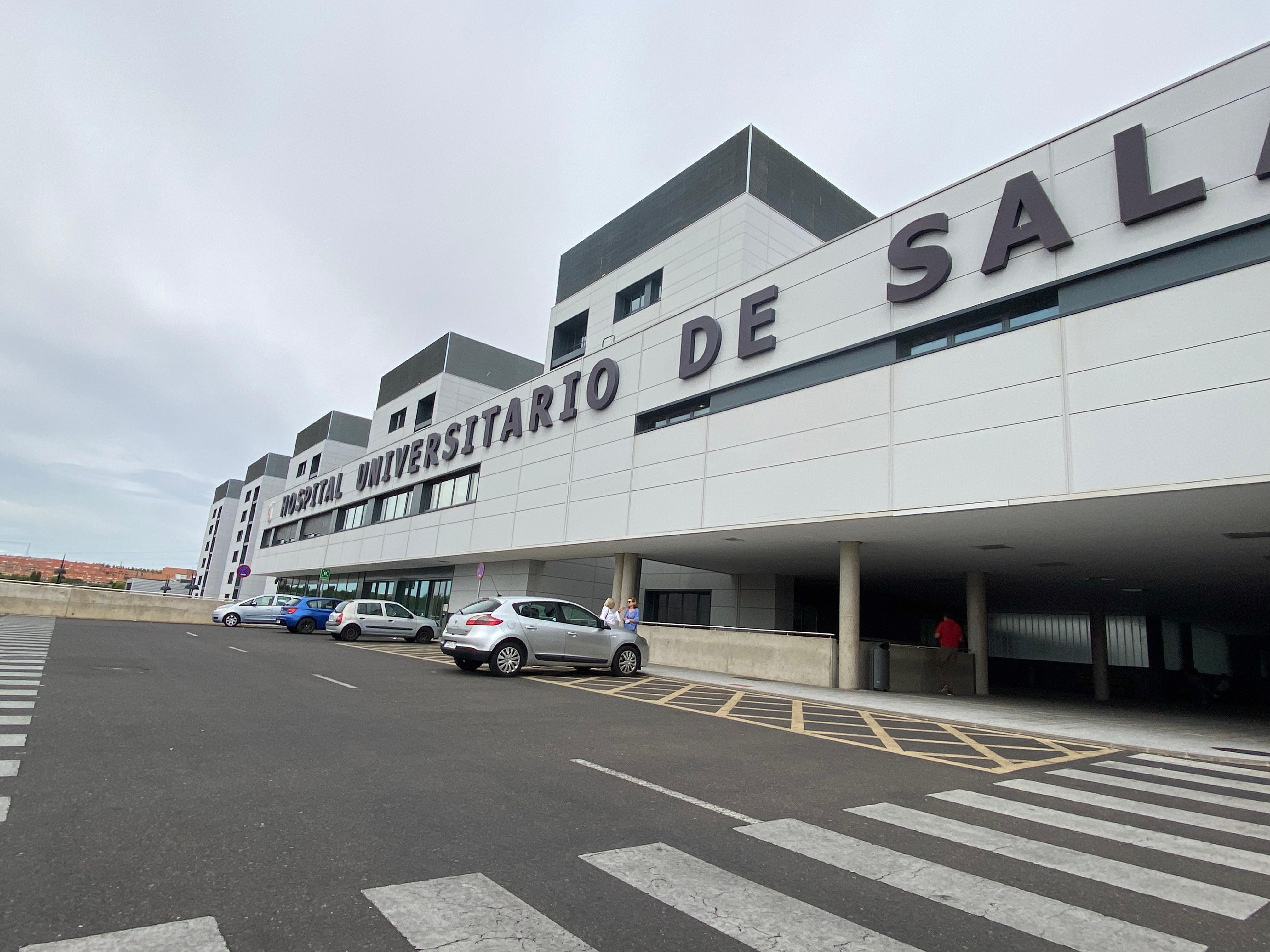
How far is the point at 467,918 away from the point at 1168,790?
6933mm

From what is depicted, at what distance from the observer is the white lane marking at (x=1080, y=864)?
11.7ft

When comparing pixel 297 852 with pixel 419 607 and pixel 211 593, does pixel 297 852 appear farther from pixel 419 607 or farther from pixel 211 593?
pixel 211 593

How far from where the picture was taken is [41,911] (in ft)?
9.09

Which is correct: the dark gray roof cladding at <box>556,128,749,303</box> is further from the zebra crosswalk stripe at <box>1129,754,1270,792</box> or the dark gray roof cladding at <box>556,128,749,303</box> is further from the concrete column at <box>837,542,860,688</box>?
the zebra crosswalk stripe at <box>1129,754,1270,792</box>

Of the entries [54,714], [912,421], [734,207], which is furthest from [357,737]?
[734,207]

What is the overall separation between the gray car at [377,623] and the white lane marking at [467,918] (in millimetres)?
24674

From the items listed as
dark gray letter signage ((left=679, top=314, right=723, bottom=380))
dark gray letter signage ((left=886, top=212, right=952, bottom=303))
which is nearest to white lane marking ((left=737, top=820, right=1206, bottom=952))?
dark gray letter signage ((left=886, top=212, right=952, bottom=303))

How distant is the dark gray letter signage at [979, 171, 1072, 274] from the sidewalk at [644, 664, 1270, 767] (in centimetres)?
857

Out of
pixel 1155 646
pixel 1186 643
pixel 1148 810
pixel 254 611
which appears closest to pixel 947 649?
pixel 1148 810

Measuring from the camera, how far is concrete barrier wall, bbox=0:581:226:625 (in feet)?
85.9

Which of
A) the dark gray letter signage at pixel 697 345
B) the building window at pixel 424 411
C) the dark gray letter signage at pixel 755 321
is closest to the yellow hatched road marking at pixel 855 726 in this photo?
the dark gray letter signage at pixel 755 321

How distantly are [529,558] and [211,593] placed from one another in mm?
86192

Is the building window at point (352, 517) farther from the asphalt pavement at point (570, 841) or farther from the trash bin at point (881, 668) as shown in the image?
the asphalt pavement at point (570, 841)

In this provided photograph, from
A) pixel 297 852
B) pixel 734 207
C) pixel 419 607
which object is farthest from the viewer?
pixel 419 607
